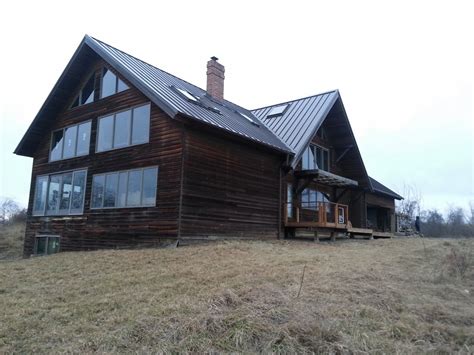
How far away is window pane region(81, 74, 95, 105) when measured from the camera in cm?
1702

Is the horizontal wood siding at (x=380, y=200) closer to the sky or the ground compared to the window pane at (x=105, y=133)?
closer to the ground

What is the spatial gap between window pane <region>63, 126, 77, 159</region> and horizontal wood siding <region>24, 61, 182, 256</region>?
32cm

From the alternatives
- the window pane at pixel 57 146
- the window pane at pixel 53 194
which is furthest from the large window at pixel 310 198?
the window pane at pixel 57 146

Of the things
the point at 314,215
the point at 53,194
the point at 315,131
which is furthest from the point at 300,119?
the point at 53,194

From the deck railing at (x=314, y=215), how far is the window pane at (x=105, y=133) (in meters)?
7.55

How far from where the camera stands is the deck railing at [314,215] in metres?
16.7

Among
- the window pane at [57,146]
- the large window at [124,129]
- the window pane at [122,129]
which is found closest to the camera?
the large window at [124,129]

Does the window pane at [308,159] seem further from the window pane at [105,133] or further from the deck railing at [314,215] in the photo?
the window pane at [105,133]

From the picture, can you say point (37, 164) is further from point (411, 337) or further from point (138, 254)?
point (411, 337)

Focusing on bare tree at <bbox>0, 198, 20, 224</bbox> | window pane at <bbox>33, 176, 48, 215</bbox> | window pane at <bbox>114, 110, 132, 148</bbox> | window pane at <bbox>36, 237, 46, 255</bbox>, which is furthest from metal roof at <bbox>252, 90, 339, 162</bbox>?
bare tree at <bbox>0, 198, 20, 224</bbox>

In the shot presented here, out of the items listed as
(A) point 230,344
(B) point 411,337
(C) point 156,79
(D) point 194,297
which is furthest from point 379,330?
(C) point 156,79

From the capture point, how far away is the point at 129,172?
14344mm

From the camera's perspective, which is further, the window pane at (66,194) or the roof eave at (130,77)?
the window pane at (66,194)

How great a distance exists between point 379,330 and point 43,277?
732cm
